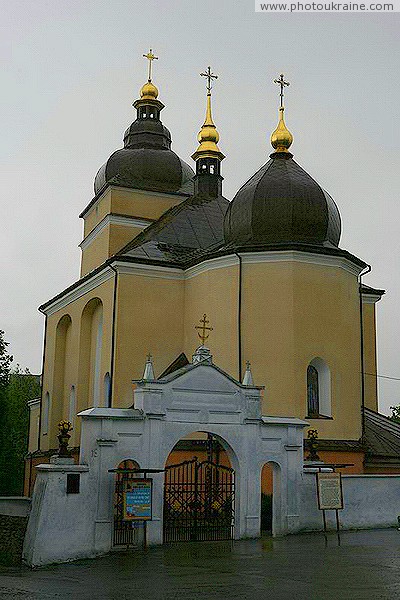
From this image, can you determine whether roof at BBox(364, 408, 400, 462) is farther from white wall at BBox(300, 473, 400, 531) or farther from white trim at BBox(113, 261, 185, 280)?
white trim at BBox(113, 261, 185, 280)

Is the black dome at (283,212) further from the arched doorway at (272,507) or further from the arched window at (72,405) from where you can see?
the arched window at (72,405)

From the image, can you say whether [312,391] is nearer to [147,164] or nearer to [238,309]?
[238,309]

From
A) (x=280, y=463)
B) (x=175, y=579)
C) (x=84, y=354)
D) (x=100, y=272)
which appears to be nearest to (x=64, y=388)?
(x=84, y=354)

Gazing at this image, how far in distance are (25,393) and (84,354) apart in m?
23.9

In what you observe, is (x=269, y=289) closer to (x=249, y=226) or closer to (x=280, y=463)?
(x=249, y=226)

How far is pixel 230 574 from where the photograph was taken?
12102 mm

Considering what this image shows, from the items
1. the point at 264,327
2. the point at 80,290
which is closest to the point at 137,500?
the point at 264,327

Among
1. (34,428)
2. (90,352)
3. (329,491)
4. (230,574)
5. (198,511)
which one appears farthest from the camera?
(34,428)

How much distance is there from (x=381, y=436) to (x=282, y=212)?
7029 mm

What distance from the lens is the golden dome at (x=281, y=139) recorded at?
25.9m

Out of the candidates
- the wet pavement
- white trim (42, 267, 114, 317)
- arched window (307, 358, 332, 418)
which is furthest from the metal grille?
white trim (42, 267, 114, 317)

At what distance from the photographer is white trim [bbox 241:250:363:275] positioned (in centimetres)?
2303

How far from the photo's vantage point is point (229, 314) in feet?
77.7

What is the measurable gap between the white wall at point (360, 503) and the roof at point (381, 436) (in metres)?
3.56
